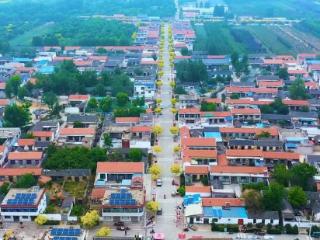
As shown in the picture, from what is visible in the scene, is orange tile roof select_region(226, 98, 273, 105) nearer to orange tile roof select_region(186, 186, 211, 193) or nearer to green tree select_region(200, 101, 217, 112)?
green tree select_region(200, 101, 217, 112)

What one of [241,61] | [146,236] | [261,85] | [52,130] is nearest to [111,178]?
[146,236]

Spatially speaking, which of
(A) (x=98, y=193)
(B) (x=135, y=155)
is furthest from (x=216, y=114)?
(A) (x=98, y=193)

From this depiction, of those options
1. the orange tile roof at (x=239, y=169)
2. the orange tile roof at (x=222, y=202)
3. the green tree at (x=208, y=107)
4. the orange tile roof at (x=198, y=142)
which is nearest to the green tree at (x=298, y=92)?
the green tree at (x=208, y=107)

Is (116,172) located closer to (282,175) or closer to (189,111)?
(282,175)

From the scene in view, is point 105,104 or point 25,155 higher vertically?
point 105,104

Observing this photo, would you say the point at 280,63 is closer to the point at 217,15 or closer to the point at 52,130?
the point at 52,130

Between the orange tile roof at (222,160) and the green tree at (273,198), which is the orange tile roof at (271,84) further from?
the green tree at (273,198)
